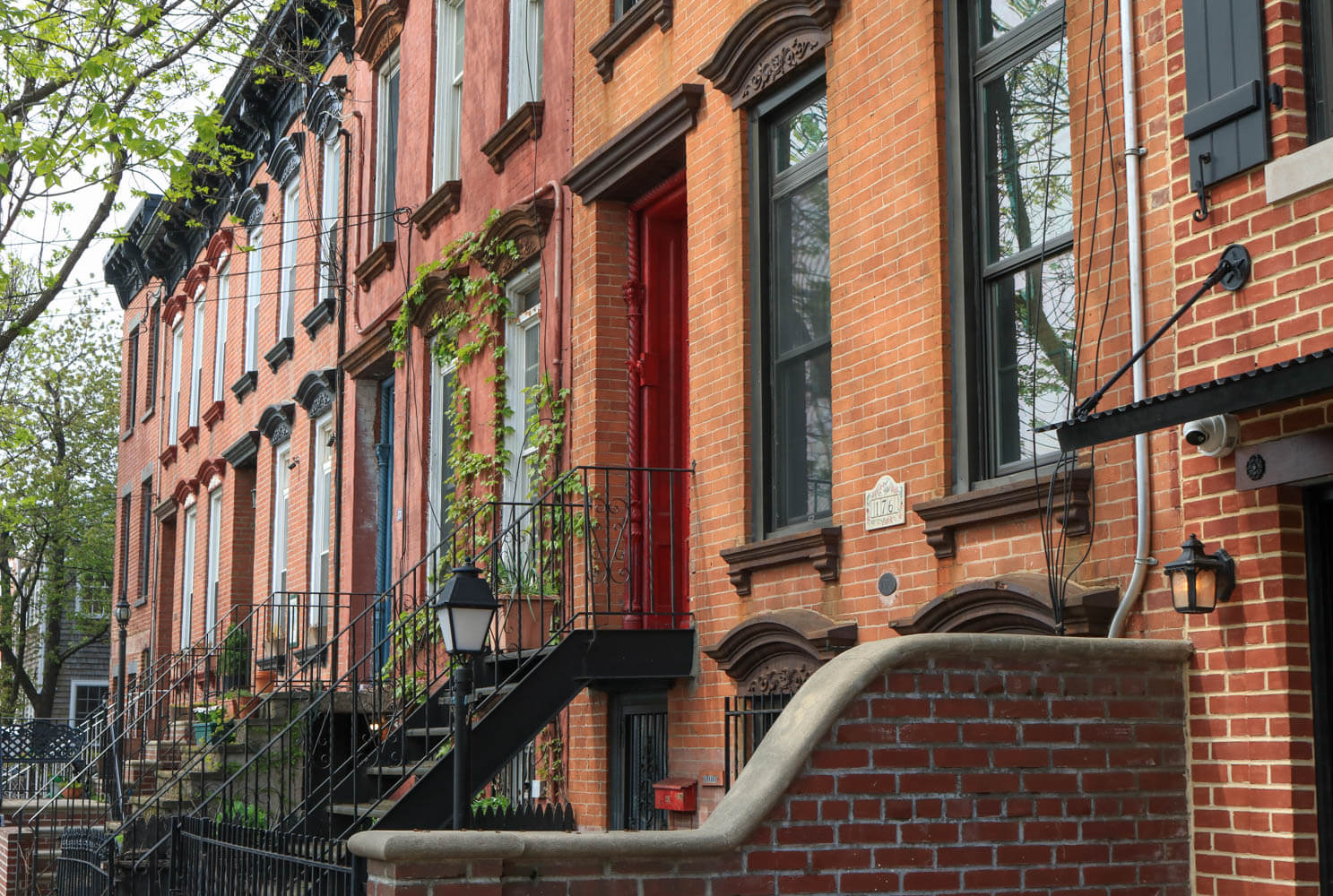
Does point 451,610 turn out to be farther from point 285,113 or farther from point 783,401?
point 285,113

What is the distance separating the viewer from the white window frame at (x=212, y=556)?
23.6 meters

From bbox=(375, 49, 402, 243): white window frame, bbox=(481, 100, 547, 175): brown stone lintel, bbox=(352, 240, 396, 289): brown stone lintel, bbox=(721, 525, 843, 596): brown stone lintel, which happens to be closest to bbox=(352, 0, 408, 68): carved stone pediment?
bbox=(375, 49, 402, 243): white window frame

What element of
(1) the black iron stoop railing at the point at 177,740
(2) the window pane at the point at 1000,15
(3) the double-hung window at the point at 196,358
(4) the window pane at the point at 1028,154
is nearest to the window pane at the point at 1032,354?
(4) the window pane at the point at 1028,154

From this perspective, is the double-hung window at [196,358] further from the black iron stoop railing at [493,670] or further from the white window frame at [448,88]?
the black iron stoop railing at [493,670]

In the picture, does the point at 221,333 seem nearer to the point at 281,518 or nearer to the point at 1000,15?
the point at 281,518

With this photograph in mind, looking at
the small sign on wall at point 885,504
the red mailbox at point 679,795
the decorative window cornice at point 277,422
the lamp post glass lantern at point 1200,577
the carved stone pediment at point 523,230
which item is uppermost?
the carved stone pediment at point 523,230

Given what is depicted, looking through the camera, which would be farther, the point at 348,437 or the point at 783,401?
the point at 348,437

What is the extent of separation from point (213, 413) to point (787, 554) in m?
17.3

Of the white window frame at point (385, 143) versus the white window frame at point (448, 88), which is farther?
the white window frame at point (385, 143)

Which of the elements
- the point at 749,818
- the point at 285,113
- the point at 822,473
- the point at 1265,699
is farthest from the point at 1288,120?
the point at 285,113

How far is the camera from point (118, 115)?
13500mm

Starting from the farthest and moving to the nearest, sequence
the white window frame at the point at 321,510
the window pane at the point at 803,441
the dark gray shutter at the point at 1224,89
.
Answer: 1. the white window frame at the point at 321,510
2. the window pane at the point at 803,441
3. the dark gray shutter at the point at 1224,89

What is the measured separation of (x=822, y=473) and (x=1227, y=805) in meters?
3.48

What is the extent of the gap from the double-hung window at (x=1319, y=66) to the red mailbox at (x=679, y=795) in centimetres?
546
